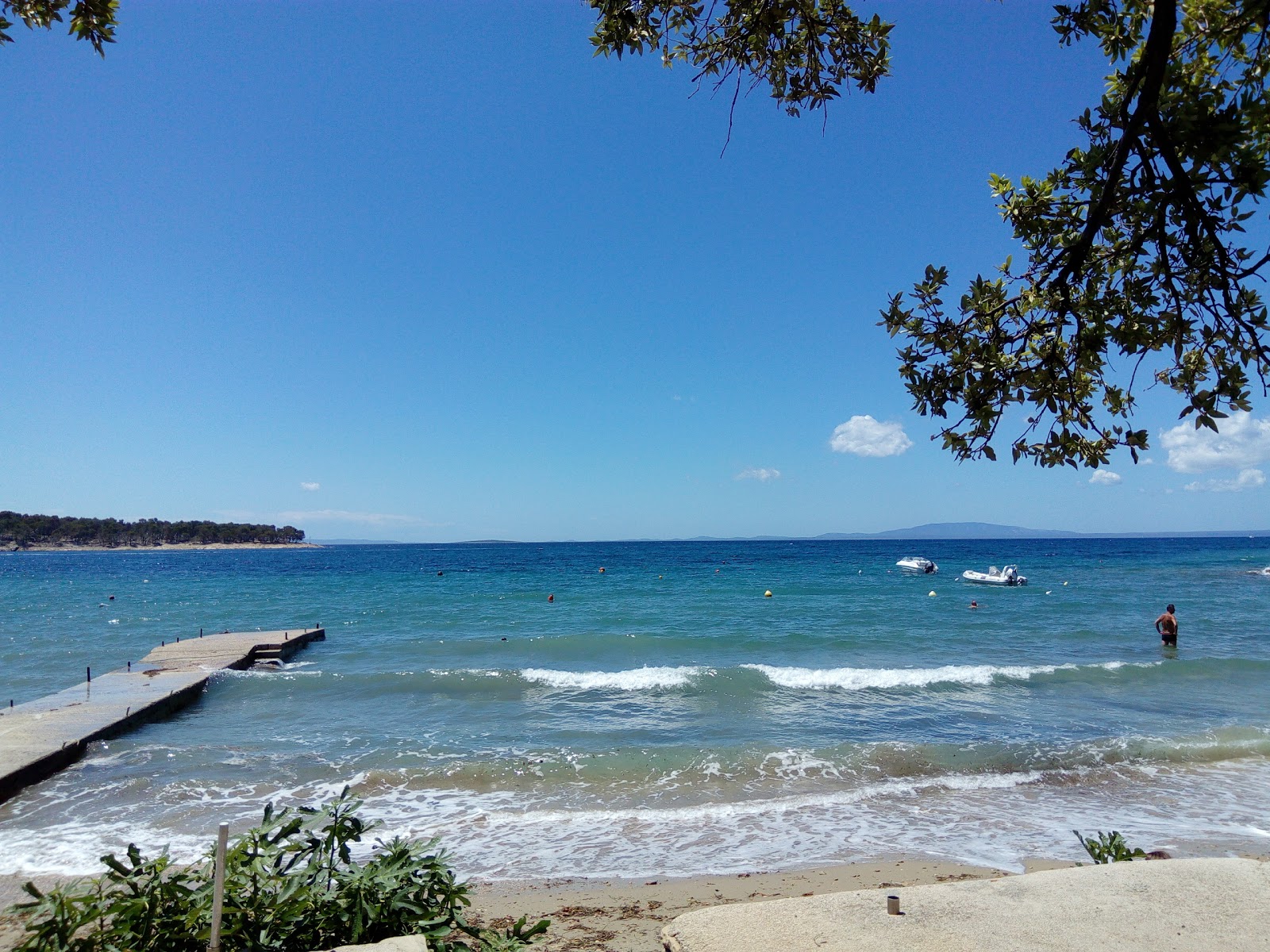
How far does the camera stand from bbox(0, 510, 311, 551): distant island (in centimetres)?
17012

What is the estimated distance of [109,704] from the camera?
13.5 m

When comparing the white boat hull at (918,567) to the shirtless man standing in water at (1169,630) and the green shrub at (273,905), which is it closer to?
the shirtless man standing in water at (1169,630)

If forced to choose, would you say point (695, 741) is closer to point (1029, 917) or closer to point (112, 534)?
point (1029, 917)

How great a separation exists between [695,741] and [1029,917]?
Answer: 28.0 ft

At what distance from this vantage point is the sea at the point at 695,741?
7.99 m

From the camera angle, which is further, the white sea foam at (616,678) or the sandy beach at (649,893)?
the white sea foam at (616,678)

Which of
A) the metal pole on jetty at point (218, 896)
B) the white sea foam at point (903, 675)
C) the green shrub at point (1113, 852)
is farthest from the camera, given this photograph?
the white sea foam at point (903, 675)

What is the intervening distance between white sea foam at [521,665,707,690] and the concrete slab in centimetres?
1297

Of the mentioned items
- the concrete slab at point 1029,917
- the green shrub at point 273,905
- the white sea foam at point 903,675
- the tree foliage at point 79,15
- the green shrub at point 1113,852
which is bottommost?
the white sea foam at point 903,675

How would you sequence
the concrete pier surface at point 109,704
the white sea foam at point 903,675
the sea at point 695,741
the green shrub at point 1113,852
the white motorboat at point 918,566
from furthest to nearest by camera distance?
the white motorboat at point 918,566, the white sea foam at point 903,675, the concrete pier surface at point 109,704, the sea at point 695,741, the green shrub at point 1113,852

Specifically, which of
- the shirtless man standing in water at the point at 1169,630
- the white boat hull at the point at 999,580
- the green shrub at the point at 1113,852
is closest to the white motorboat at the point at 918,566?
the white boat hull at the point at 999,580

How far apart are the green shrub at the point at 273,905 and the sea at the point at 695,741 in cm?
148

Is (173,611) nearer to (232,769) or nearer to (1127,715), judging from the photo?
(232,769)

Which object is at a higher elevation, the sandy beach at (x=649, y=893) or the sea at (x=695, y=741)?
the sandy beach at (x=649, y=893)
